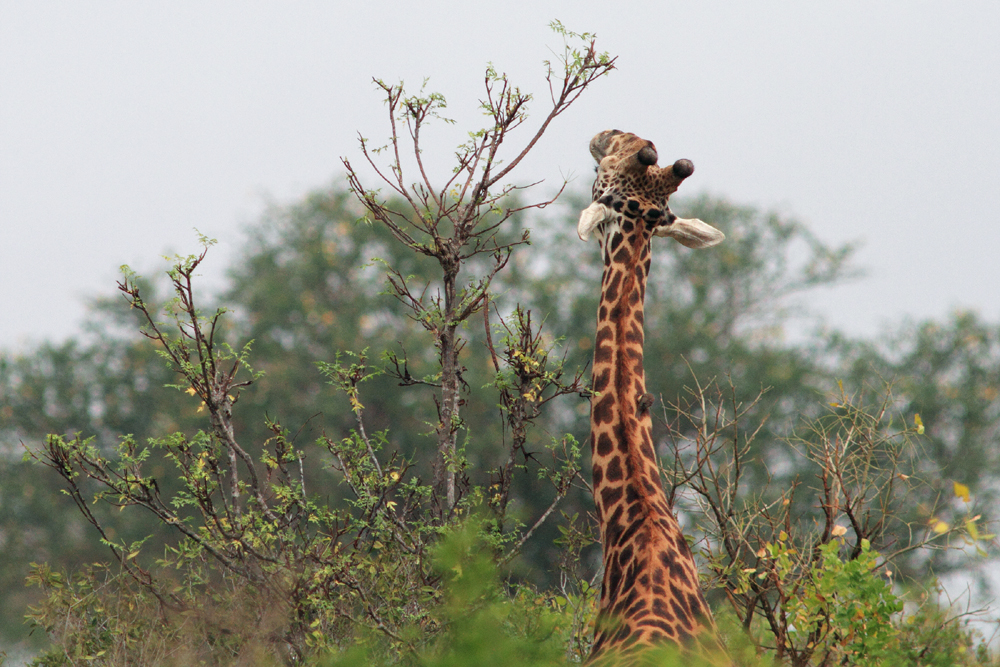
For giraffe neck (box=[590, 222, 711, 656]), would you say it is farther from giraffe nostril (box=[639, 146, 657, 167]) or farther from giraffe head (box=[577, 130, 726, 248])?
giraffe nostril (box=[639, 146, 657, 167])

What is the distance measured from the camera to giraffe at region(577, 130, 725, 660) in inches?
174

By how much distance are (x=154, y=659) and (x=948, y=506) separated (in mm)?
17476

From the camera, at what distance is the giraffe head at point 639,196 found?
18.5 ft

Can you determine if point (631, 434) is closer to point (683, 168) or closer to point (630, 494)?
point (630, 494)

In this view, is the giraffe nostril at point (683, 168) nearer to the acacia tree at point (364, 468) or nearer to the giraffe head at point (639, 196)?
the giraffe head at point (639, 196)

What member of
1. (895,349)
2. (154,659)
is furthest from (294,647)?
(895,349)

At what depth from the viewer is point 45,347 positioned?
23.3m

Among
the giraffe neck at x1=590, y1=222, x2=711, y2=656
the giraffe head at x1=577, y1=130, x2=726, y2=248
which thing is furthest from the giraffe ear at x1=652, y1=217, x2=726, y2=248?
the giraffe neck at x1=590, y1=222, x2=711, y2=656

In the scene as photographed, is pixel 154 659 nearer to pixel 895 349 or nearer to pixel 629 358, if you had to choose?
pixel 629 358

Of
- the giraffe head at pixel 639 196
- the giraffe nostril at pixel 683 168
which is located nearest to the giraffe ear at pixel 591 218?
the giraffe head at pixel 639 196

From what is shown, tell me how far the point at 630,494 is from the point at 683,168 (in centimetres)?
197

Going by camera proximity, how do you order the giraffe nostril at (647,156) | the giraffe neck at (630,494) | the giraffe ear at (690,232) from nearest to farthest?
1. the giraffe neck at (630,494)
2. the giraffe nostril at (647,156)
3. the giraffe ear at (690,232)

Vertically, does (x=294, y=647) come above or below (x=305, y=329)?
below

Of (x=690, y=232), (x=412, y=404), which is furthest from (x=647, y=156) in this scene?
(x=412, y=404)
